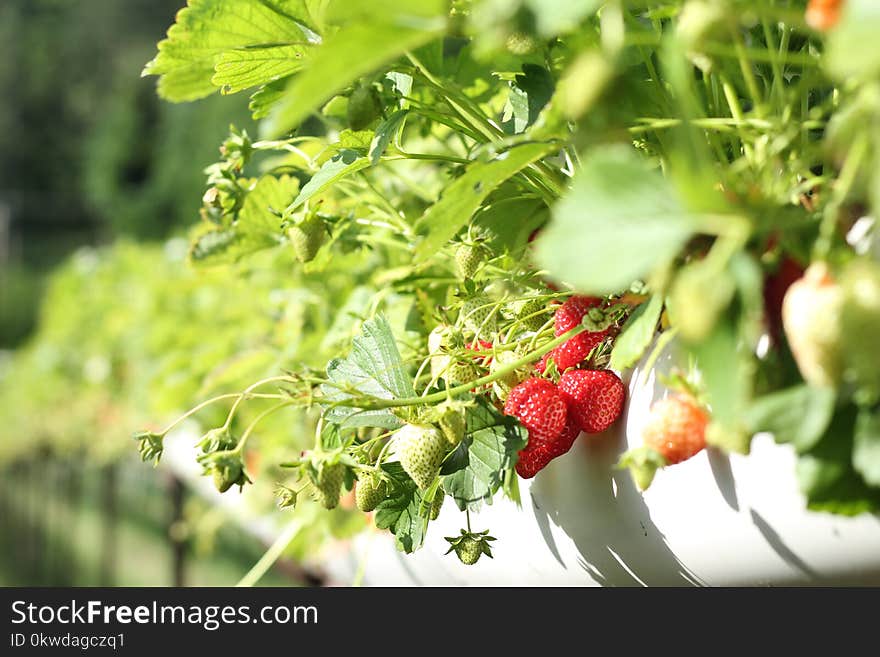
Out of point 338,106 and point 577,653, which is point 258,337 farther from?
Result: point 577,653

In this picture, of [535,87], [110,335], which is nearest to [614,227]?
[535,87]

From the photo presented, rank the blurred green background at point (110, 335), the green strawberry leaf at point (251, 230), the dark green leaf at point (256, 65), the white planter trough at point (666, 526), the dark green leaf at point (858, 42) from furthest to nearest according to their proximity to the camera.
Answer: the blurred green background at point (110, 335) → the green strawberry leaf at point (251, 230) → the dark green leaf at point (256, 65) → the white planter trough at point (666, 526) → the dark green leaf at point (858, 42)

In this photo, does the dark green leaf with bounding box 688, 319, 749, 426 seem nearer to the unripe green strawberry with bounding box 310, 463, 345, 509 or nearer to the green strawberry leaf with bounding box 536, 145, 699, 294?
the green strawberry leaf with bounding box 536, 145, 699, 294

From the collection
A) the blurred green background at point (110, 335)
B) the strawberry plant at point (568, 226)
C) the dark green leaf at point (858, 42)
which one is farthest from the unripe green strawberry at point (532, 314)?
the blurred green background at point (110, 335)

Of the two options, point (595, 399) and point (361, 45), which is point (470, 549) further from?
point (361, 45)

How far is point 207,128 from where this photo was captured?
5.35m

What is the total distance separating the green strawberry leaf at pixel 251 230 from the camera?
0.52 meters

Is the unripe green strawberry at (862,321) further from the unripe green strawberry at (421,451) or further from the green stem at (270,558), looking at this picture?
the green stem at (270,558)

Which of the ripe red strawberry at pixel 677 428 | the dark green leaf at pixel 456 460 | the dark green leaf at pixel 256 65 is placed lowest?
the ripe red strawberry at pixel 677 428

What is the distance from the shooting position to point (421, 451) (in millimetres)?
327

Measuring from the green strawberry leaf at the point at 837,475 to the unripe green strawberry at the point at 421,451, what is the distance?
0.44 ft

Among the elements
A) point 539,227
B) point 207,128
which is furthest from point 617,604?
point 207,128

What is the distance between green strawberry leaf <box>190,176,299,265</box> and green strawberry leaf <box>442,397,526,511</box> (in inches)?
8.6

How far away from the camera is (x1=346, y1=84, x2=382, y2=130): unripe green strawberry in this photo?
311 millimetres
